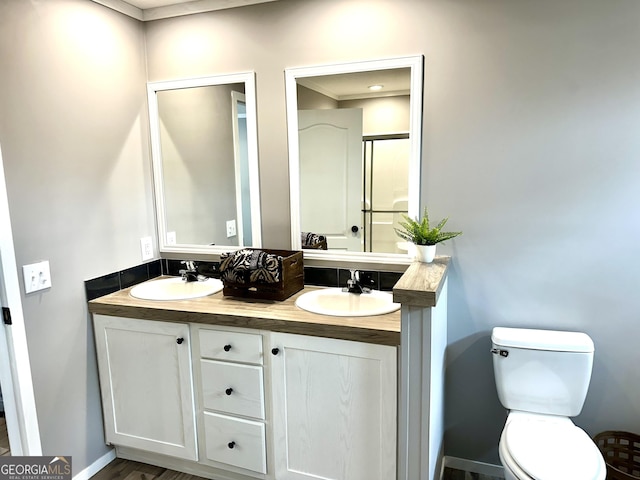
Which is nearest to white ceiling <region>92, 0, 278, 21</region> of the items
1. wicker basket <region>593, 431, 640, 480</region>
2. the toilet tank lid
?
the toilet tank lid

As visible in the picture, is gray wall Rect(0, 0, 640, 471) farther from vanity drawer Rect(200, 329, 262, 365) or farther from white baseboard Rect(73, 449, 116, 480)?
vanity drawer Rect(200, 329, 262, 365)

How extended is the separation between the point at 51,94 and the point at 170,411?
5.09 ft

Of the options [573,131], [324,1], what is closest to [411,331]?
[573,131]

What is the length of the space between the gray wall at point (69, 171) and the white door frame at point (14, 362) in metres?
0.03

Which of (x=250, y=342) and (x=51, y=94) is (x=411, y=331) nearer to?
(x=250, y=342)

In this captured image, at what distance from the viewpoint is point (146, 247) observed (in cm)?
246

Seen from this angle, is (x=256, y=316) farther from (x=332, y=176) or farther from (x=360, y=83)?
(x=360, y=83)

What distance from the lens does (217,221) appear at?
97.0 inches

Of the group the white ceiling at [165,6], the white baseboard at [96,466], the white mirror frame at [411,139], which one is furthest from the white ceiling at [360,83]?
the white baseboard at [96,466]

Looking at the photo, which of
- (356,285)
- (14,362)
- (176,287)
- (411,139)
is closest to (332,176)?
(411,139)

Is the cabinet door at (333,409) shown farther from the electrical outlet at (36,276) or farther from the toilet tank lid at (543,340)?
the electrical outlet at (36,276)

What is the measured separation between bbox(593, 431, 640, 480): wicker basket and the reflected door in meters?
1.41

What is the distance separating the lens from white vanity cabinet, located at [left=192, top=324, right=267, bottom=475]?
1.85m

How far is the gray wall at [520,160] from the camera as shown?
1757 millimetres
